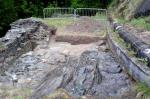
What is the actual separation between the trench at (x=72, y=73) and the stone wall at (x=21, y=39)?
0.28m

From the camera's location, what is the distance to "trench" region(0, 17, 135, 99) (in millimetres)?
9586

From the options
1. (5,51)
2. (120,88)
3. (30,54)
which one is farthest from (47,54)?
(120,88)

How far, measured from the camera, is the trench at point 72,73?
31.4ft

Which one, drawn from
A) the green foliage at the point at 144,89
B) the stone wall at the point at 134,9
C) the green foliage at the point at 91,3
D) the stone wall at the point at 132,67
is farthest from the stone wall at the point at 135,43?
the green foliage at the point at 91,3

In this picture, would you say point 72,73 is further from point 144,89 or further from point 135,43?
point 144,89

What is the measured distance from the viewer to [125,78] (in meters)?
10.1

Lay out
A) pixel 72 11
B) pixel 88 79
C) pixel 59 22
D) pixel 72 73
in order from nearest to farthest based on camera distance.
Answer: pixel 88 79 → pixel 72 73 → pixel 59 22 → pixel 72 11

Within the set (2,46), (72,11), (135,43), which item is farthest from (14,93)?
(72,11)

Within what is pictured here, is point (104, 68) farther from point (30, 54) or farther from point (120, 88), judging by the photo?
point (30, 54)

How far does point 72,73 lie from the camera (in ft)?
36.0

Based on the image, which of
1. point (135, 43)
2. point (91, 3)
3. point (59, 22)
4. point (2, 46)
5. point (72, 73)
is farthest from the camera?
point (91, 3)

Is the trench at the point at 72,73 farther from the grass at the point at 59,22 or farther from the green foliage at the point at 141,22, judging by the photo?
the grass at the point at 59,22

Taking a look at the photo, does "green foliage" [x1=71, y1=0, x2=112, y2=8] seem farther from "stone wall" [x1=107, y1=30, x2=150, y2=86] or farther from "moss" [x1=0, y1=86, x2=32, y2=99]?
"moss" [x1=0, y1=86, x2=32, y2=99]

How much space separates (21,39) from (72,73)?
3.93 m
